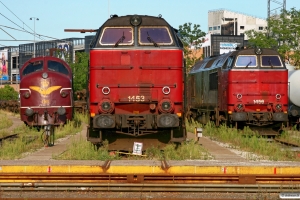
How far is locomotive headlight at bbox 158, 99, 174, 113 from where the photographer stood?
14617mm

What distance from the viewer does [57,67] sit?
24.1m

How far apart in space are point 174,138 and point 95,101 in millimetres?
2188

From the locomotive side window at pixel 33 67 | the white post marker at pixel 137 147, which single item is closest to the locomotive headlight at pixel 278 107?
the white post marker at pixel 137 147

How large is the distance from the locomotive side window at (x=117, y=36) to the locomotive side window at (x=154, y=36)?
302 mm

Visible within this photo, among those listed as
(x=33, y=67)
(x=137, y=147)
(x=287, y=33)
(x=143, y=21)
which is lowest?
(x=137, y=147)

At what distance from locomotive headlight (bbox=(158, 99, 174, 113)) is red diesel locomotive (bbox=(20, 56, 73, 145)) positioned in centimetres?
860

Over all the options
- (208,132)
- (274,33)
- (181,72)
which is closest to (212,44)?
(274,33)

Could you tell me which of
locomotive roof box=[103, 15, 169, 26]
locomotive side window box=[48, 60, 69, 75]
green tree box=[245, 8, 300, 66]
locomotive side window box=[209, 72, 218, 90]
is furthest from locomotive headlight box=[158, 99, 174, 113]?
green tree box=[245, 8, 300, 66]

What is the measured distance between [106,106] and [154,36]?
2139 mm

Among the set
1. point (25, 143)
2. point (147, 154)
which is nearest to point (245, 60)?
point (147, 154)

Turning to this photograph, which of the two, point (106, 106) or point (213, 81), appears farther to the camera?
point (213, 81)

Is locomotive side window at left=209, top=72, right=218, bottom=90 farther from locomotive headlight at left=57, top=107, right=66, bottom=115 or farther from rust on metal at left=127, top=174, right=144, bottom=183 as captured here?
rust on metal at left=127, top=174, right=144, bottom=183

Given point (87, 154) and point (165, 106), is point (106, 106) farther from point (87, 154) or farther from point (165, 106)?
point (165, 106)

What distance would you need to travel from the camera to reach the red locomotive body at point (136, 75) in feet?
48.6
